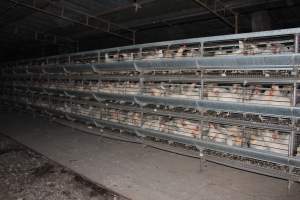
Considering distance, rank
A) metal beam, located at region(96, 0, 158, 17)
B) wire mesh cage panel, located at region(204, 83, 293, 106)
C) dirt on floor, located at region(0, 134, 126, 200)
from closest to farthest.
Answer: wire mesh cage panel, located at region(204, 83, 293, 106) → dirt on floor, located at region(0, 134, 126, 200) → metal beam, located at region(96, 0, 158, 17)

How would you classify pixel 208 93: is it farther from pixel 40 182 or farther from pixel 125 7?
pixel 125 7

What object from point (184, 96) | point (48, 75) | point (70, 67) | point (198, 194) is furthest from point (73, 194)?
point (48, 75)

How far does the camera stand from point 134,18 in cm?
728

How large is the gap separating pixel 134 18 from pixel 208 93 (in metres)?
4.55

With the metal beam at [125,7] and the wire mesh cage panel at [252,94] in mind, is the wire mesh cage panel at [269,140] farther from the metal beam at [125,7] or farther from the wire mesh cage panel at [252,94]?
the metal beam at [125,7]

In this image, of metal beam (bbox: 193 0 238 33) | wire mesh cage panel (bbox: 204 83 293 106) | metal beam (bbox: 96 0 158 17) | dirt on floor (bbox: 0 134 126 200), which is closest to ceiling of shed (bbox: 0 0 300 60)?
metal beam (bbox: 96 0 158 17)

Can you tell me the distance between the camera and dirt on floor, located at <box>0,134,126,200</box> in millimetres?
3115

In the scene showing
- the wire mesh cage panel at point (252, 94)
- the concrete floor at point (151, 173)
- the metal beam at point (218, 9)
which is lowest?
the concrete floor at point (151, 173)

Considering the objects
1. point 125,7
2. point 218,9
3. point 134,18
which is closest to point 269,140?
point 218,9

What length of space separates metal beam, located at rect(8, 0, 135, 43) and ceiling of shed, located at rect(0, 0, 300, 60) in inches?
1.0

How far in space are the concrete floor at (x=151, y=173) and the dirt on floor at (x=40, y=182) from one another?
0.44 ft

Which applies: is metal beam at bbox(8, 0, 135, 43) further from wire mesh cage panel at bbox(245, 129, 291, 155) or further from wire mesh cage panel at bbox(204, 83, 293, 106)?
wire mesh cage panel at bbox(245, 129, 291, 155)

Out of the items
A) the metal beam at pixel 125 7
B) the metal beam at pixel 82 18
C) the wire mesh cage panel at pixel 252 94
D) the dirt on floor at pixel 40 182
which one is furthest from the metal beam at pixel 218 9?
the dirt on floor at pixel 40 182

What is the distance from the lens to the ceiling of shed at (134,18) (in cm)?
594
